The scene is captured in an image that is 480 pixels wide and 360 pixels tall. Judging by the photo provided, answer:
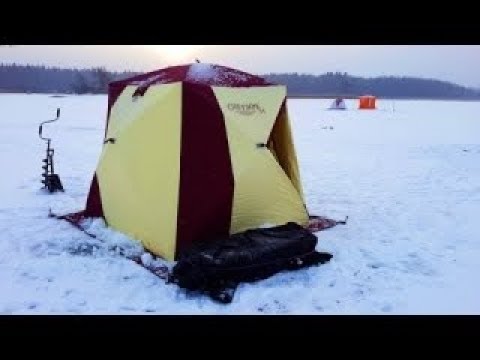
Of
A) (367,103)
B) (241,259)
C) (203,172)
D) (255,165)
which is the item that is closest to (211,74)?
(255,165)

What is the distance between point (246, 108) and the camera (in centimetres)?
600

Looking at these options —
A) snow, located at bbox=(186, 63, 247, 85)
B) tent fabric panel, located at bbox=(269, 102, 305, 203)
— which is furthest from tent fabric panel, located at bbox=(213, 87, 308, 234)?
tent fabric panel, located at bbox=(269, 102, 305, 203)

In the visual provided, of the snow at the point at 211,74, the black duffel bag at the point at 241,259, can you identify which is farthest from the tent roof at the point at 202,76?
the black duffel bag at the point at 241,259

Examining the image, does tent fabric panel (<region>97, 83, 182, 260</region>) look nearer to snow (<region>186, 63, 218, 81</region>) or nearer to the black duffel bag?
snow (<region>186, 63, 218, 81</region>)

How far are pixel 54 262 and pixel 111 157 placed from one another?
5.02 feet

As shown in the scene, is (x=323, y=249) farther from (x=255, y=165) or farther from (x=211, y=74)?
(x=211, y=74)

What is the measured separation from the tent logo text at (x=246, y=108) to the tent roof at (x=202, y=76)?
282 millimetres

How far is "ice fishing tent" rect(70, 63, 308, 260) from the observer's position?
211 inches

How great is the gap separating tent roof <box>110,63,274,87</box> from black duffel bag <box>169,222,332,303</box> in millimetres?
1812

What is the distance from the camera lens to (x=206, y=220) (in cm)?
544

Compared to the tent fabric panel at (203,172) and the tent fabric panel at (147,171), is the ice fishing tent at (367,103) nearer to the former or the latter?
the tent fabric panel at (147,171)

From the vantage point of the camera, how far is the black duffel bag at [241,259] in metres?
4.68

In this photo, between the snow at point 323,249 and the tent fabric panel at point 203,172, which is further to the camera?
the tent fabric panel at point 203,172
